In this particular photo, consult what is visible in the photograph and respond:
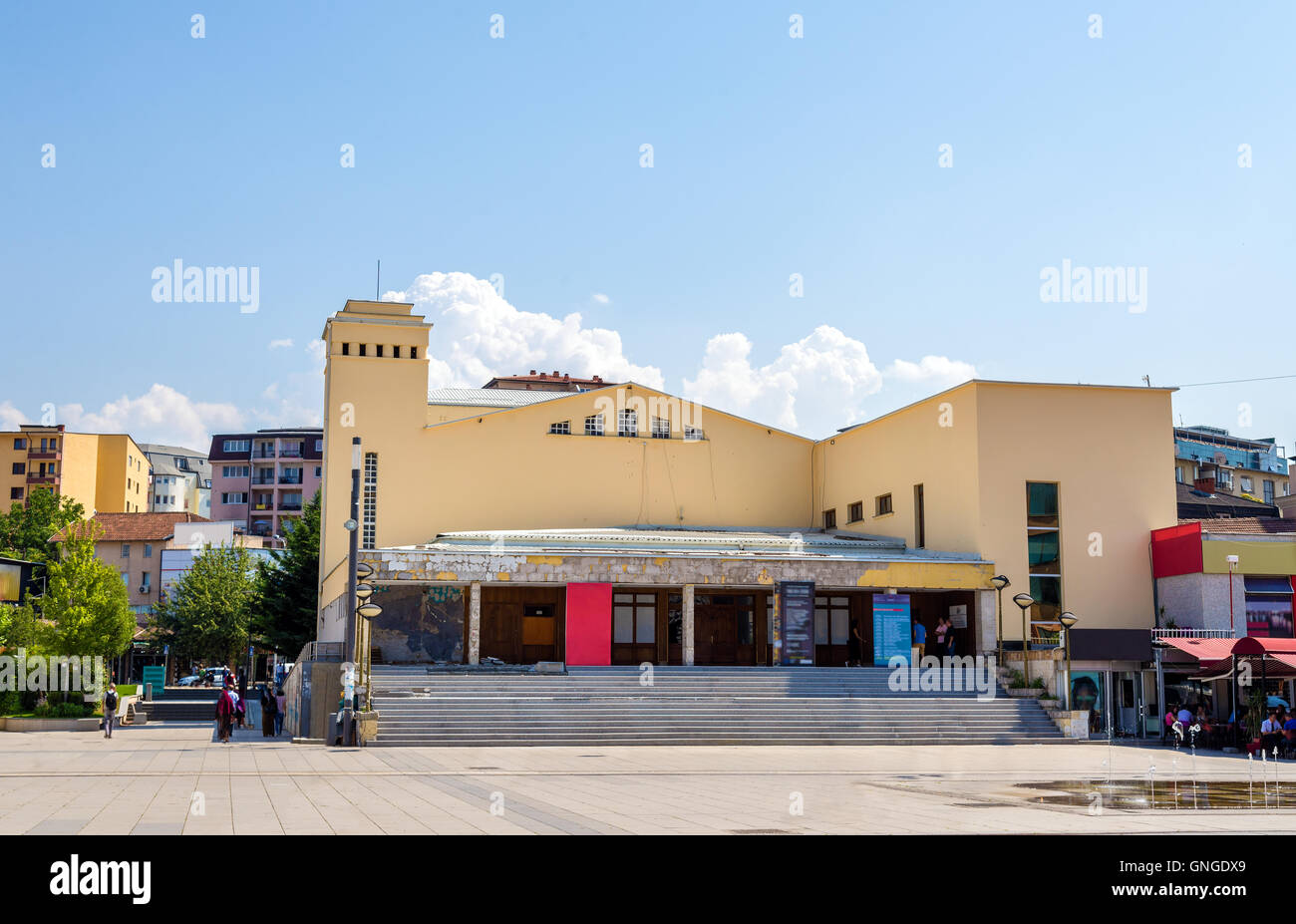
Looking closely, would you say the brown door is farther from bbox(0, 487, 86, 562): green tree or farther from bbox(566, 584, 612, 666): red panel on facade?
bbox(0, 487, 86, 562): green tree

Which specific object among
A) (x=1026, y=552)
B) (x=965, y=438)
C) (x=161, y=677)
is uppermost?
(x=965, y=438)

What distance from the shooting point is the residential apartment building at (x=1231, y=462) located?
84.4 m

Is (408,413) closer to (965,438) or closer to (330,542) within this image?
(330,542)

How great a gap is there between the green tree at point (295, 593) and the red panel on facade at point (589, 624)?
1964cm

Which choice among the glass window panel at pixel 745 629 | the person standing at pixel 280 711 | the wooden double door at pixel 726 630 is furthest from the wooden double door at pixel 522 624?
the person standing at pixel 280 711

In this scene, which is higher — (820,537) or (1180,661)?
(820,537)

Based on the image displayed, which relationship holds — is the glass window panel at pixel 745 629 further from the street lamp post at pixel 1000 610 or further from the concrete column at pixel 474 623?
the concrete column at pixel 474 623

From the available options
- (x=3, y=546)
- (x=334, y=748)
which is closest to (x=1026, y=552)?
(x=334, y=748)

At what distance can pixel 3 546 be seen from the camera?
296 ft

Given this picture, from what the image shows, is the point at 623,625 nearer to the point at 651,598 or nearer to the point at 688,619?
Answer: the point at 651,598

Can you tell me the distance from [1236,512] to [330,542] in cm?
4478

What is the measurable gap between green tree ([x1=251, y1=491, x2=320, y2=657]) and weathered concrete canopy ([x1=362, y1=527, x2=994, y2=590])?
1501 centimetres

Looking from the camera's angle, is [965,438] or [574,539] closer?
[965,438]
